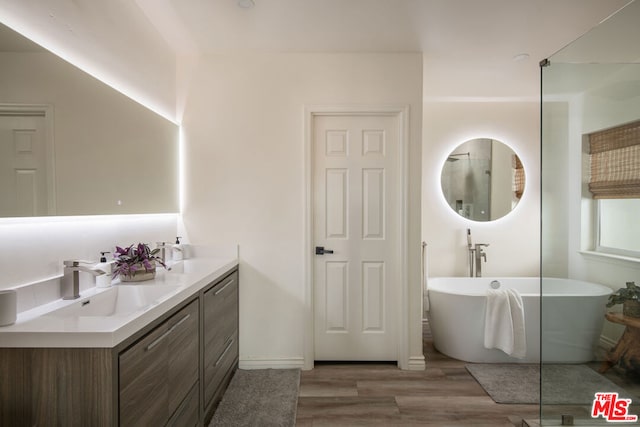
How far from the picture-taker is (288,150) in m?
2.86

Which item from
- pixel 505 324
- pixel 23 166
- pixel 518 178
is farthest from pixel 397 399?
pixel 518 178

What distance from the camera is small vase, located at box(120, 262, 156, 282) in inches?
73.9

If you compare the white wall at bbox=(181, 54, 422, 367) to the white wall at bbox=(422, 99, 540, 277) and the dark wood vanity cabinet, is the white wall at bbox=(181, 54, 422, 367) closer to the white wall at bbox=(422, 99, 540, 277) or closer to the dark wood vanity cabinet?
the dark wood vanity cabinet

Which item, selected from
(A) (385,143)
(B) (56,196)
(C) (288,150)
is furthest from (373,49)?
(B) (56,196)

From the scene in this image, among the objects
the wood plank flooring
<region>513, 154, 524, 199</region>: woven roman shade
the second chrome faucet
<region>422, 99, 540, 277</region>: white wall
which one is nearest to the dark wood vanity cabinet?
the wood plank flooring

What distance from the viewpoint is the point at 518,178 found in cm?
396

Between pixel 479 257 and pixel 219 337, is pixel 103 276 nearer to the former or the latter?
pixel 219 337

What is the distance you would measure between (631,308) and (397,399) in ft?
4.88

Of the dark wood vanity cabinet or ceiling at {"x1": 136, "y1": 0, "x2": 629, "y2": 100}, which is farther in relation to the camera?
ceiling at {"x1": 136, "y1": 0, "x2": 629, "y2": 100}

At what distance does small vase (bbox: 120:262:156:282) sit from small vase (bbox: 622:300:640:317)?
2.49m

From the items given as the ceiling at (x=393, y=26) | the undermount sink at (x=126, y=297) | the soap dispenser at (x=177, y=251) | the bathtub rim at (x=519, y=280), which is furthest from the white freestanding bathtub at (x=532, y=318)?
the soap dispenser at (x=177, y=251)

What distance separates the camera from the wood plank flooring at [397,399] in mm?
2184

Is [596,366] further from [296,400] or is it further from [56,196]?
[56,196]

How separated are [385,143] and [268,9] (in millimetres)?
1357
